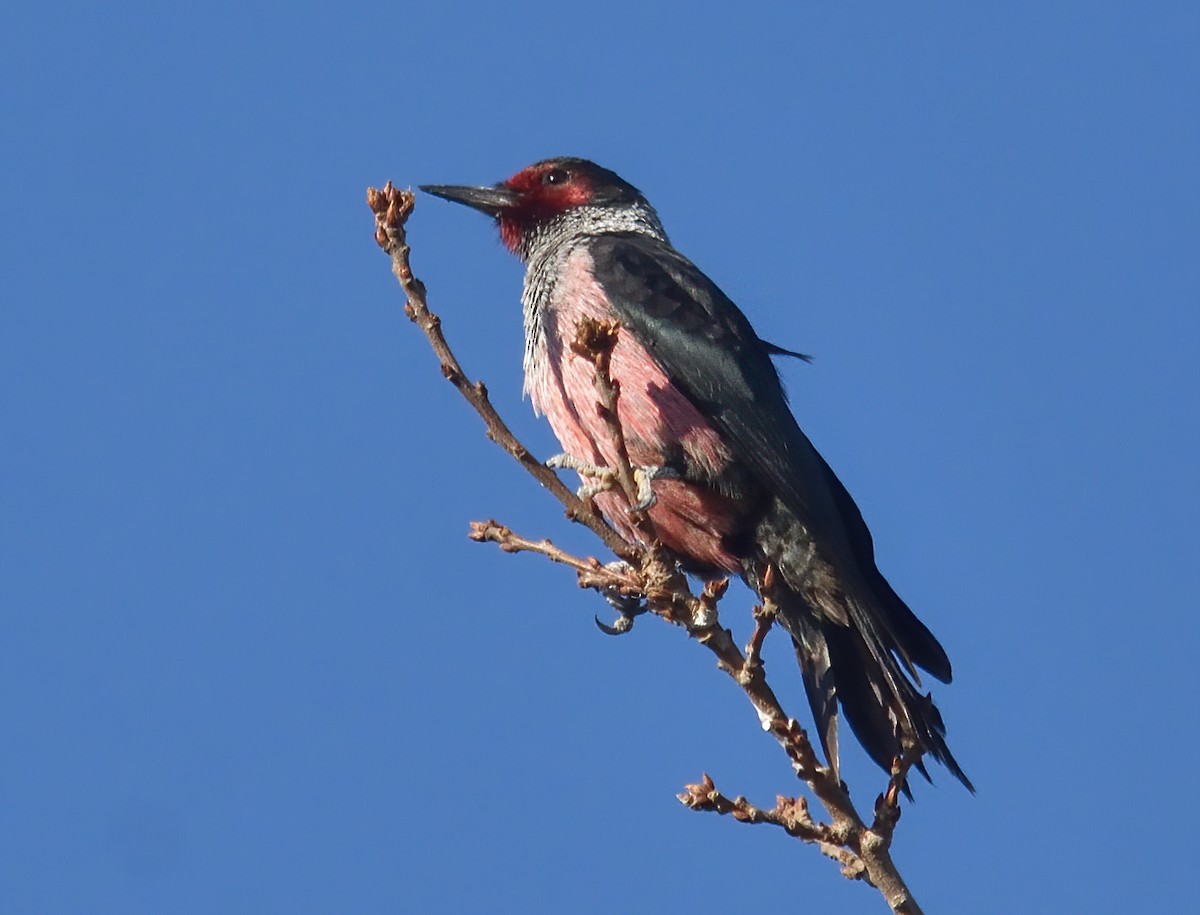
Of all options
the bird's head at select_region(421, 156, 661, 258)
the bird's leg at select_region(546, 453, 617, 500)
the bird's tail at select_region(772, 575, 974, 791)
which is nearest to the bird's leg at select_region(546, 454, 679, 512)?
the bird's leg at select_region(546, 453, 617, 500)

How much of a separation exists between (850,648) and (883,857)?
2.04m

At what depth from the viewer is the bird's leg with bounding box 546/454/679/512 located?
14.5ft

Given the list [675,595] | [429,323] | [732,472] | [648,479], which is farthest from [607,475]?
[732,472]

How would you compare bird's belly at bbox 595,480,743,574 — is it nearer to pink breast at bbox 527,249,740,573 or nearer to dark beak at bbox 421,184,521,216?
pink breast at bbox 527,249,740,573

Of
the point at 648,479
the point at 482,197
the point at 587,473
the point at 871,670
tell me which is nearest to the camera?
the point at 648,479

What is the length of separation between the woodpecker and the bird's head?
0.99 meters

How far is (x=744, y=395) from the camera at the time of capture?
5895 mm

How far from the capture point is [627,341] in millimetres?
5984

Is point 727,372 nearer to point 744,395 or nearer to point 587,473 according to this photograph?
point 744,395

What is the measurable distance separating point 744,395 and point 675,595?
5.97 feet

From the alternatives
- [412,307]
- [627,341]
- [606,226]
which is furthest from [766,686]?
[606,226]

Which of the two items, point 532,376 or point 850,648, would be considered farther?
point 532,376

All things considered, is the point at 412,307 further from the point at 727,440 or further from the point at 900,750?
the point at 900,750

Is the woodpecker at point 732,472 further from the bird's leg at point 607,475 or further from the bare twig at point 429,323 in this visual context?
the bare twig at point 429,323
